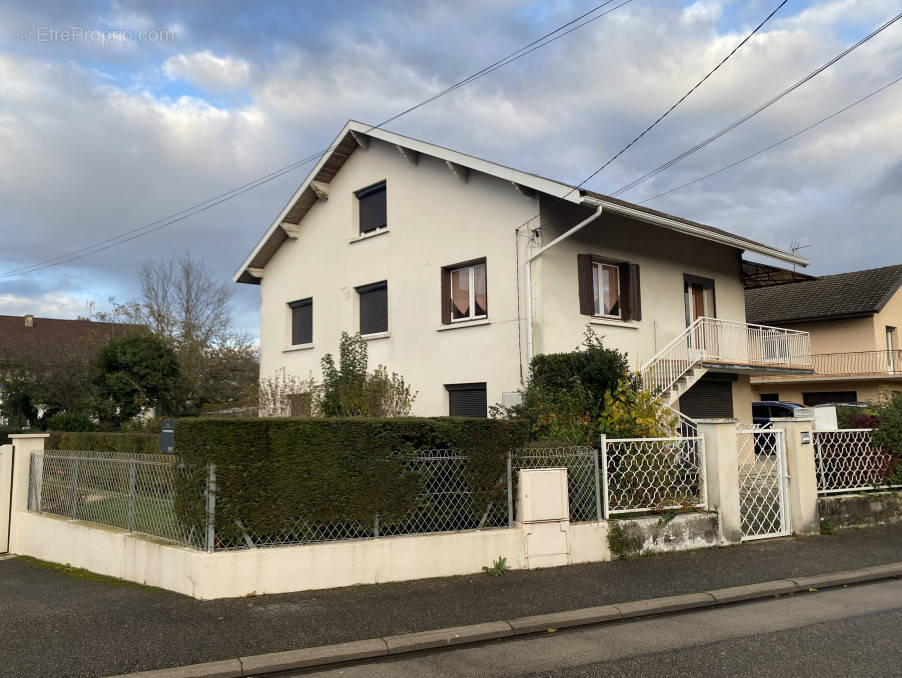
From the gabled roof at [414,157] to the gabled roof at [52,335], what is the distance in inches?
496

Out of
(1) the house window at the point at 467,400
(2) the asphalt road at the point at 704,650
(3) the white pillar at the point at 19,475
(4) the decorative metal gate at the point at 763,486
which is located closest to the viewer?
(2) the asphalt road at the point at 704,650

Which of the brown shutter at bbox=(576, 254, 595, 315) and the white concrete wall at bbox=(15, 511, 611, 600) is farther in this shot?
the brown shutter at bbox=(576, 254, 595, 315)

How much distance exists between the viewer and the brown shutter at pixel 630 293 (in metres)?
15.9

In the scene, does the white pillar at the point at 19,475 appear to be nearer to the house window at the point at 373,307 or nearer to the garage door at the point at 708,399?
the house window at the point at 373,307

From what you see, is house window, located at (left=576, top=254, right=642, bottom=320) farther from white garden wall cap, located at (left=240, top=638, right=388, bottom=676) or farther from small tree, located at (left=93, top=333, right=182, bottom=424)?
small tree, located at (left=93, top=333, right=182, bottom=424)

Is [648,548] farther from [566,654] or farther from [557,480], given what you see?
[566,654]

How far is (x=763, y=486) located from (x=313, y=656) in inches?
282

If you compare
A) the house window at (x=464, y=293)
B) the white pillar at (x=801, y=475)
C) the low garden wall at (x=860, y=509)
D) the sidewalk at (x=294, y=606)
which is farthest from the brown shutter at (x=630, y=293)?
the sidewalk at (x=294, y=606)

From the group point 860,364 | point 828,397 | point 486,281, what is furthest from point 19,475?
point 828,397

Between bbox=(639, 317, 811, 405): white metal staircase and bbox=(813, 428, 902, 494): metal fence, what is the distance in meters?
3.30

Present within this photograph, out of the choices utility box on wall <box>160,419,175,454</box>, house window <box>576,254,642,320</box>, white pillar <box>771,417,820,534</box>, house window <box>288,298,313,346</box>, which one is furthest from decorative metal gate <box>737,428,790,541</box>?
house window <box>288,298,313,346</box>

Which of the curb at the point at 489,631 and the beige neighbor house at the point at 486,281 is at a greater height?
the beige neighbor house at the point at 486,281

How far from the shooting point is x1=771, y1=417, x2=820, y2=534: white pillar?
404 inches

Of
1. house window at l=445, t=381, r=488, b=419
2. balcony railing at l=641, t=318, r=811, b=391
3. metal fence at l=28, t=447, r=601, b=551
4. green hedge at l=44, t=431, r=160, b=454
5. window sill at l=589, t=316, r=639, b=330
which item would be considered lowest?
metal fence at l=28, t=447, r=601, b=551
